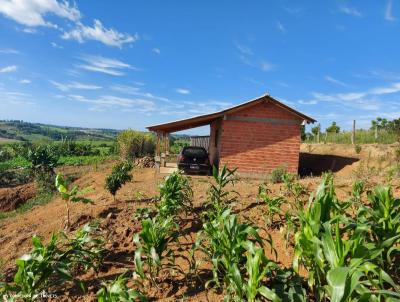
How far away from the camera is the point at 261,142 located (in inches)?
625

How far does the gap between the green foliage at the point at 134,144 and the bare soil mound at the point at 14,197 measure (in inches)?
496

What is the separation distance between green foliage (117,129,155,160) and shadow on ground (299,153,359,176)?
14.0 m

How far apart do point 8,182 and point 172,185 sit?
16655mm

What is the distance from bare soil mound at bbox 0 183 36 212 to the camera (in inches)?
552

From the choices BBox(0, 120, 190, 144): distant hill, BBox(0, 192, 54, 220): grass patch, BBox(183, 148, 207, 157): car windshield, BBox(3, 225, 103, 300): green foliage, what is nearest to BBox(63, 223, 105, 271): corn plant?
BBox(3, 225, 103, 300): green foliage

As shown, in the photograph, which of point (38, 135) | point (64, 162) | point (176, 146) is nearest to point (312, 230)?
point (64, 162)

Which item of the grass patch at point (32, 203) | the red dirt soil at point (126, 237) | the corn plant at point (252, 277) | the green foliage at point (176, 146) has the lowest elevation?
the grass patch at point (32, 203)

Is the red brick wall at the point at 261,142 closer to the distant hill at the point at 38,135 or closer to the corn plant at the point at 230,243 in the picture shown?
the corn plant at the point at 230,243

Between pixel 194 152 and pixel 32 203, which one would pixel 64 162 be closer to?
pixel 32 203

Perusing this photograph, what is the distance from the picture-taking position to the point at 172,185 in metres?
6.66

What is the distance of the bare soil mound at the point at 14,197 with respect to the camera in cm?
1403

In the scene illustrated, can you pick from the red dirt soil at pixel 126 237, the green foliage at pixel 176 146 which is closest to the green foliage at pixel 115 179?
the red dirt soil at pixel 126 237

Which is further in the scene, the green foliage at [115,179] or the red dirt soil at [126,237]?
the green foliage at [115,179]

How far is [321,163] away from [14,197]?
16.1 meters
